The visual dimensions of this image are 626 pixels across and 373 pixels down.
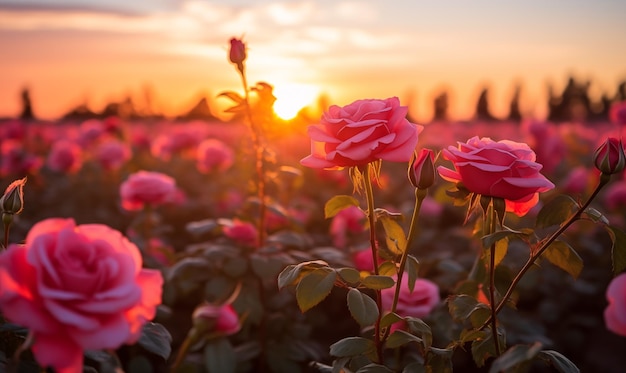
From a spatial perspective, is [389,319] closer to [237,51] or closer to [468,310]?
[468,310]

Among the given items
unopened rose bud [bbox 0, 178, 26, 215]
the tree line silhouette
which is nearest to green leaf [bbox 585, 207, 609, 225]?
unopened rose bud [bbox 0, 178, 26, 215]

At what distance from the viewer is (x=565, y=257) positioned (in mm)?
1220

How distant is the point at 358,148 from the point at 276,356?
1192mm

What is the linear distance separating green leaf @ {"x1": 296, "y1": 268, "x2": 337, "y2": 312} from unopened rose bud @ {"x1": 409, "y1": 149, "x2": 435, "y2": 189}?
0.25m

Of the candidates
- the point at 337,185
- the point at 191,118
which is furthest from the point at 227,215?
the point at 191,118

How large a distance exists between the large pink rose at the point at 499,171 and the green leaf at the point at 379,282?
244mm

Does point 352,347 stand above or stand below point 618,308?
below

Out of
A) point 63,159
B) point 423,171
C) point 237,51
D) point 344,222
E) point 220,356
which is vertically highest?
point 237,51

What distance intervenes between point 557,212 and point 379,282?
16.7 inches

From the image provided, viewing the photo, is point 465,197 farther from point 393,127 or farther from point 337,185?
point 337,185

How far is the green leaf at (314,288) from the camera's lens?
3.55 ft

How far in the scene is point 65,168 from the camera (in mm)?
4781

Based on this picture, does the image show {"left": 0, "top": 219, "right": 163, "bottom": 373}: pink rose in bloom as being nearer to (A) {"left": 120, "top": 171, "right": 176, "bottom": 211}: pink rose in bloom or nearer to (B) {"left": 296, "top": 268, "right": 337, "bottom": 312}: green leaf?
(B) {"left": 296, "top": 268, "right": 337, "bottom": 312}: green leaf

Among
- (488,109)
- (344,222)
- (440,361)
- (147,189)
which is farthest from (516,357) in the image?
(488,109)
